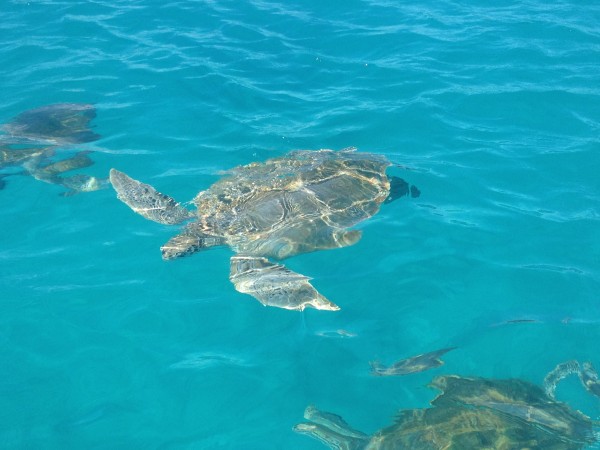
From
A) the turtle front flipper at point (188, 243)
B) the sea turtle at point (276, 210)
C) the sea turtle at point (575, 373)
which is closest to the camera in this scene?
the sea turtle at point (575, 373)

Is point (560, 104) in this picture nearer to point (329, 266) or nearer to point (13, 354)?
point (329, 266)

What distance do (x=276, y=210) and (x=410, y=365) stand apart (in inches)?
121

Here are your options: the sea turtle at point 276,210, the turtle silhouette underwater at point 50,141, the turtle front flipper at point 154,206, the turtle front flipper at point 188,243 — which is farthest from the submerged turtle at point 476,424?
the turtle silhouette underwater at point 50,141

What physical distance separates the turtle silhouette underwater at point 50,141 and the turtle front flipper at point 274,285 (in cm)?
337

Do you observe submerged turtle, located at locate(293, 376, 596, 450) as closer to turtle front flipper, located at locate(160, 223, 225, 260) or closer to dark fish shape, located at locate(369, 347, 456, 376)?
dark fish shape, located at locate(369, 347, 456, 376)

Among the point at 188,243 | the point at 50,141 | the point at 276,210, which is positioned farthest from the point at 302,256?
the point at 50,141

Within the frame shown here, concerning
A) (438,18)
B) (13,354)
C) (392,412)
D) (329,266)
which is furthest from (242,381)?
(438,18)

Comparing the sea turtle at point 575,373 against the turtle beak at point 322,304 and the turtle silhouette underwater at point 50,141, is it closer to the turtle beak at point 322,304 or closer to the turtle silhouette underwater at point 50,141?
the turtle beak at point 322,304

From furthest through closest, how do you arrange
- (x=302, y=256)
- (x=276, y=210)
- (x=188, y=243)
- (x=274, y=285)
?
(x=276, y=210), (x=302, y=256), (x=188, y=243), (x=274, y=285)

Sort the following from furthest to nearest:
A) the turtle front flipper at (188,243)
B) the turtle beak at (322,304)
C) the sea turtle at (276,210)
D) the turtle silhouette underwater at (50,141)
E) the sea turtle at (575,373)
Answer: the turtle silhouette underwater at (50,141), the turtle front flipper at (188,243), the sea turtle at (276,210), the turtle beak at (322,304), the sea turtle at (575,373)

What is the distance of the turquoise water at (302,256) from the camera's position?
583 centimetres

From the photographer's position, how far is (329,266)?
7461 mm

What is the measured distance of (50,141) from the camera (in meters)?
10.3

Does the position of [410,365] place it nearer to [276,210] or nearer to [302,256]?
[302,256]
